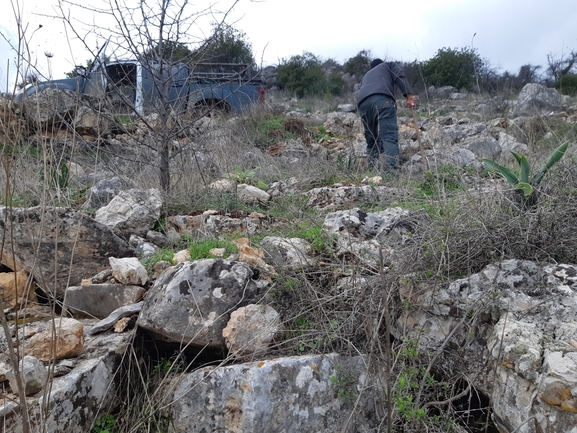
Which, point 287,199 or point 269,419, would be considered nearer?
point 269,419

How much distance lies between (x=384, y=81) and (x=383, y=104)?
268 millimetres

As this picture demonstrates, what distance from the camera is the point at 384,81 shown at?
556cm

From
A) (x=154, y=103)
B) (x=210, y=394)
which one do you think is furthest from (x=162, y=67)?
(x=210, y=394)

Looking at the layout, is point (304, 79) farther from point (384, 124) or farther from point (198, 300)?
point (198, 300)

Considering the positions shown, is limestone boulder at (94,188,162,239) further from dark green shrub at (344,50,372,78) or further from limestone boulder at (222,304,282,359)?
dark green shrub at (344,50,372,78)

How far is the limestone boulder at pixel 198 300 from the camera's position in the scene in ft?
6.32

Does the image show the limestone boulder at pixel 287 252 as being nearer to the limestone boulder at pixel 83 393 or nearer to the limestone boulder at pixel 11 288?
the limestone boulder at pixel 83 393

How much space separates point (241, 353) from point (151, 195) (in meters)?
1.91

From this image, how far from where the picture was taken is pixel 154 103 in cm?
412

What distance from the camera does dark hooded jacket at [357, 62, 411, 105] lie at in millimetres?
5551

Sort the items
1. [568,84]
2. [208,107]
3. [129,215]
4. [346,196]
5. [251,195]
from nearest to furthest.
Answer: [129,215] → [346,196] → [251,195] → [208,107] → [568,84]

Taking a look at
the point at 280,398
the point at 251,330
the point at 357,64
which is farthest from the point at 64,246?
the point at 357,64

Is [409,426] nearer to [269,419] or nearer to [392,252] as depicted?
[269,419]

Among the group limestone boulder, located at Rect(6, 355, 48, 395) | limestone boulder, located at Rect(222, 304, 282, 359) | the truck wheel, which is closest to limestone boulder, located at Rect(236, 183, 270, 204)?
the truck wheel
